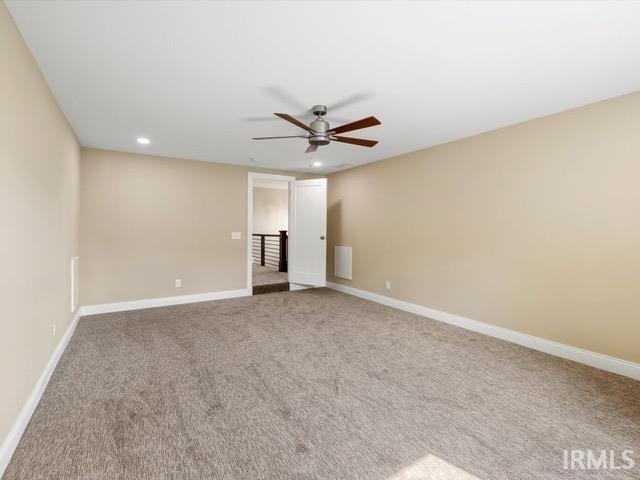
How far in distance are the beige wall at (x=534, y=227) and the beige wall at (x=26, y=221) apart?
13.4 feet

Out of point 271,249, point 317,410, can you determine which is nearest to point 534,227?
point 317,410

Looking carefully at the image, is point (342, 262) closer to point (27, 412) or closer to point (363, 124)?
point (363, 124)

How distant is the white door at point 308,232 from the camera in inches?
228

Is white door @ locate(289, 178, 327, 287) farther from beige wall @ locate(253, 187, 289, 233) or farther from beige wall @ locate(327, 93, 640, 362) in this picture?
beige wall @ locate(253, 187, 289, 233)

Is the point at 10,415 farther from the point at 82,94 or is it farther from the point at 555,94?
the point at 555,94

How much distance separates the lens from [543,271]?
123 inches

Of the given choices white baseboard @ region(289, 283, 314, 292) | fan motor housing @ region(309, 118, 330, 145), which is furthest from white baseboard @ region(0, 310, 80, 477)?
white baseboard @ region(289, 283, 314, 292)

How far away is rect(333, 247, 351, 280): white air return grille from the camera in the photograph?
579 cm

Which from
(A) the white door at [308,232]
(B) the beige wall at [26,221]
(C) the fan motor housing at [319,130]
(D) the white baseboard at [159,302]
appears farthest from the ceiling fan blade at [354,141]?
(D) the white baseboard at [159,302]

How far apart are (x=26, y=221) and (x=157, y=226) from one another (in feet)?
9.40

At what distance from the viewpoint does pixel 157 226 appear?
477 centimetres

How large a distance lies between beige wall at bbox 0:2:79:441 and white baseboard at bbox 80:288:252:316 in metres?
1.53

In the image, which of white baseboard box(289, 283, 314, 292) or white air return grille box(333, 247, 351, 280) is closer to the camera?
white air return grille box(333, 247, 351, 280)

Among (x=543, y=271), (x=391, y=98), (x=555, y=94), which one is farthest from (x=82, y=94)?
(x=543, y=271)
